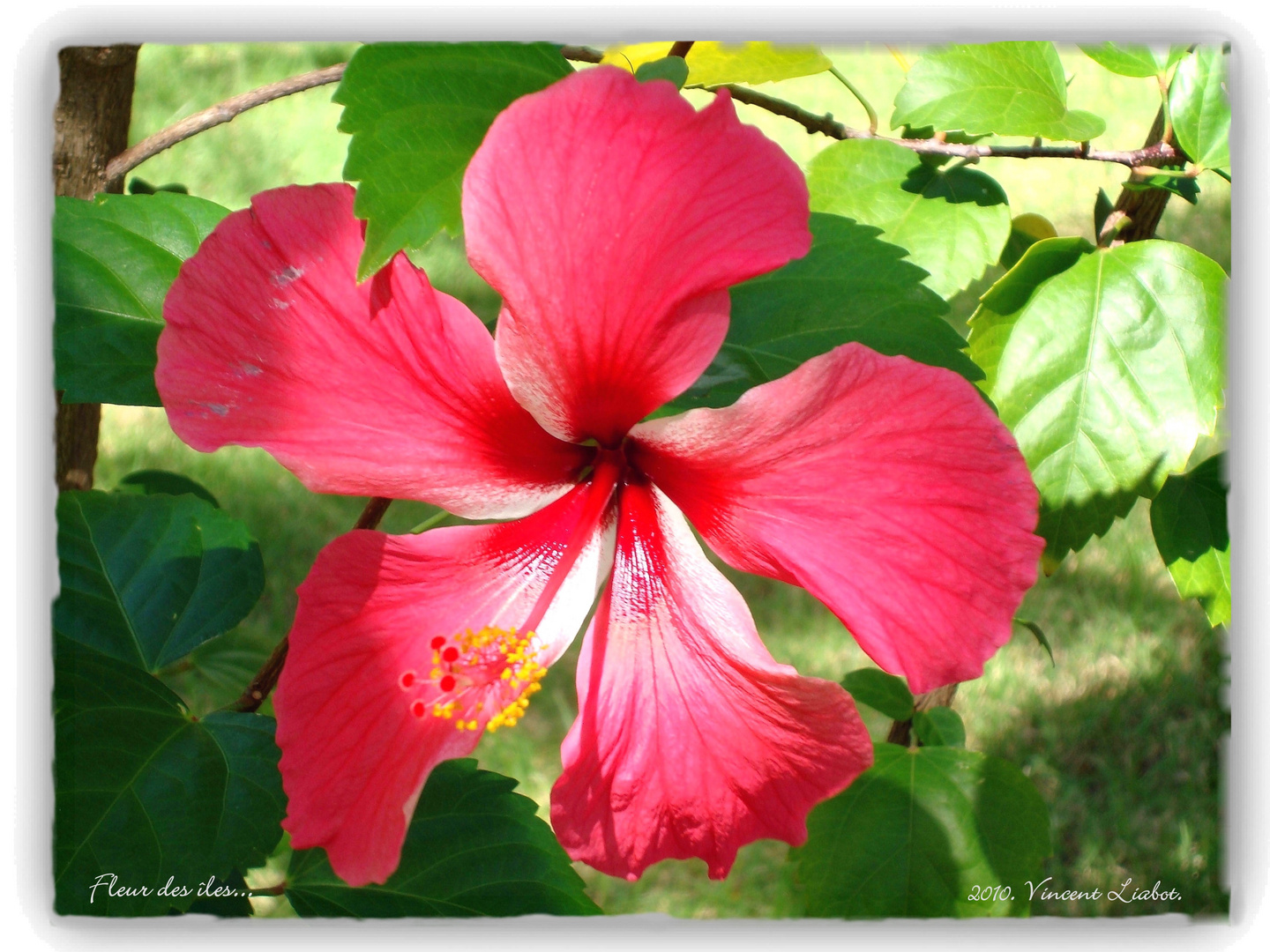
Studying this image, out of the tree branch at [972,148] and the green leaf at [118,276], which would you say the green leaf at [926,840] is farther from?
the green leaf at [118,276]

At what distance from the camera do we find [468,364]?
72 cm

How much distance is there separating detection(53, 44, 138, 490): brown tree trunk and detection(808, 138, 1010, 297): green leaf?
1.92 ft

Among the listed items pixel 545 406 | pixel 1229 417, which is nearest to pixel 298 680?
pixel 545 406

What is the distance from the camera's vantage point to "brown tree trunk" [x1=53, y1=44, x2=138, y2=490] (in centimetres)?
92

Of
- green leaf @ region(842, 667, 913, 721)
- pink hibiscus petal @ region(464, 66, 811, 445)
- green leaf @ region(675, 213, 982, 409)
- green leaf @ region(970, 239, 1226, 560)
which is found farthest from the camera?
green leaf @ region(842, 667, 913, 721)

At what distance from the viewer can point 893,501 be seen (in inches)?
26.5

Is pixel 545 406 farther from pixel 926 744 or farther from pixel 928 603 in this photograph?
pixel 926 744

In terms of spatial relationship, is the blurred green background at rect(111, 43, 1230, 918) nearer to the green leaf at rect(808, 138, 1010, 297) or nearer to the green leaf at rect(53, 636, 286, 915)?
the green leaf at rect(808, 138, 1010, 297)

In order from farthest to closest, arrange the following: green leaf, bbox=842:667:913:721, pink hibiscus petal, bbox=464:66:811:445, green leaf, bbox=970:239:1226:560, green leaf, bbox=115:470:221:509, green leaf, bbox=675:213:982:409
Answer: green leaf, bbox=115:470:221:509, green leaf, bbox=842:667:913:721, green leaf, bbox=970:239:1226:560, green leaf, bbox=675:213:982:409, pink hibiscus petal, bbox=464:66:811:445

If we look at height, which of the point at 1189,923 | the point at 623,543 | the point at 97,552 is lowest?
the point at 1189,923

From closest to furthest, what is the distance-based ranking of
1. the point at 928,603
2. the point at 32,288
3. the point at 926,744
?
the point at 928,603 → the point at 32,288 → the point at 926,744

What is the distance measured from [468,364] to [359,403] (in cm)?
7

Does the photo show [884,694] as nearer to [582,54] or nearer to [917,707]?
[917,707]

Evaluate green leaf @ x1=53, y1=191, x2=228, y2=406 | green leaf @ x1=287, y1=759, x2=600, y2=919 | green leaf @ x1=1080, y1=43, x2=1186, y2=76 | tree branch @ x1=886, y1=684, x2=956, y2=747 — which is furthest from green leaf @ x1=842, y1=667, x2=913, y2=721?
green leaf @ x1=53, y1=191, x2=228, y2=406
